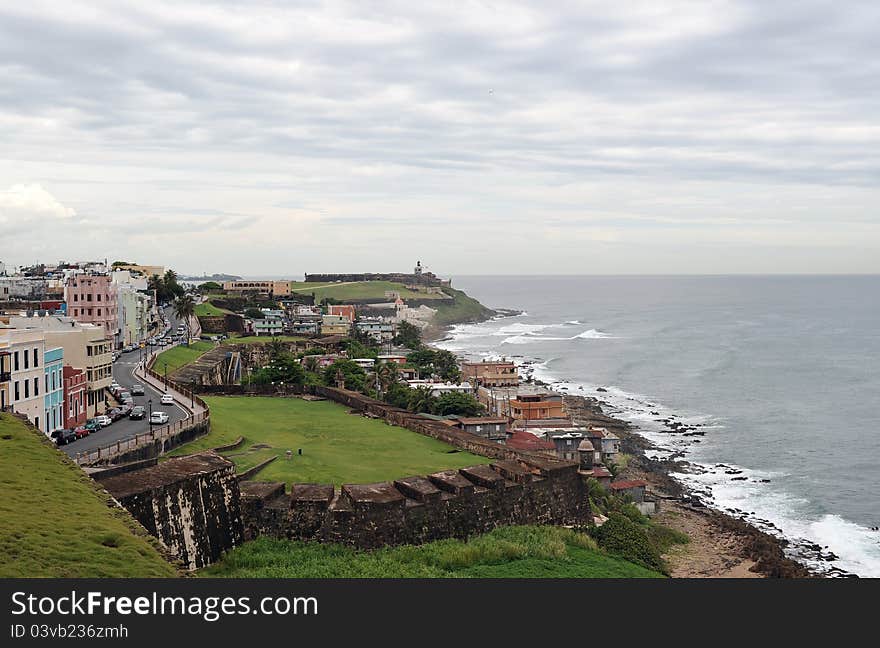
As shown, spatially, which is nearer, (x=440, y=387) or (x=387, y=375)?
(x=440, y=387)

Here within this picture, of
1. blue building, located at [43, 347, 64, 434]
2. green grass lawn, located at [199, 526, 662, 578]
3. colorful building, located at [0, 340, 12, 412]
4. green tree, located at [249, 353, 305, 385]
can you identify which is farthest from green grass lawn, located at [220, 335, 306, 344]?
green grass lawn, located at [199, 526, 662, 578]

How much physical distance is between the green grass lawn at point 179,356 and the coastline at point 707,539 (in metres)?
28.6

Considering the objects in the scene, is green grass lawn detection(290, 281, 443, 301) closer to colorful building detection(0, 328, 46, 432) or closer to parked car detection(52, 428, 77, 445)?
parked car detection(52, 428, 77, 445)

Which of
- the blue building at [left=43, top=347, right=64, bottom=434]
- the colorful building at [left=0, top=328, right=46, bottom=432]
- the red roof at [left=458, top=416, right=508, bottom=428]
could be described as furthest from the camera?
the red roof at [left=458, top=416, right=508, bottom=428]

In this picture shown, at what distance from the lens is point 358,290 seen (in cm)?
17788

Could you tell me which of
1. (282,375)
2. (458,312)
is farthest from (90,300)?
(458,312)

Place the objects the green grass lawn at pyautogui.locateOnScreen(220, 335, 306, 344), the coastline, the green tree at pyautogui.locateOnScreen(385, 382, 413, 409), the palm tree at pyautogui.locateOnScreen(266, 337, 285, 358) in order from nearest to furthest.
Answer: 1. the coastline
2. the green tree at pyautogui.locateOnScreen(385, 382, 413, 409)
3. the palm tree at pyautogui.locateOnScreen(266, 337, 285, 358)
4. the green grass lawn at pyautogui.locateOnScreen(220, 335, 306, 344)

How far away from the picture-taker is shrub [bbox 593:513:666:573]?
26.2 metres

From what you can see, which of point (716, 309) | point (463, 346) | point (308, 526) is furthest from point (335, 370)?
point (716, 309)

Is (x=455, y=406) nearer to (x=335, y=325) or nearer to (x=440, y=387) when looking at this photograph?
(x=440, y=387)

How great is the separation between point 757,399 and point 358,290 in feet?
384

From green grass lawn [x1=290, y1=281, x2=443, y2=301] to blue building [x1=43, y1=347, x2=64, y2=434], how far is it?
5113 inches

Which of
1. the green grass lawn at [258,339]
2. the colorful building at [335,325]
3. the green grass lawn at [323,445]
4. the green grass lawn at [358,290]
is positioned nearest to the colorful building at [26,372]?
the green grass lawn at [323,445]

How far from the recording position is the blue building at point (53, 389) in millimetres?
27703
